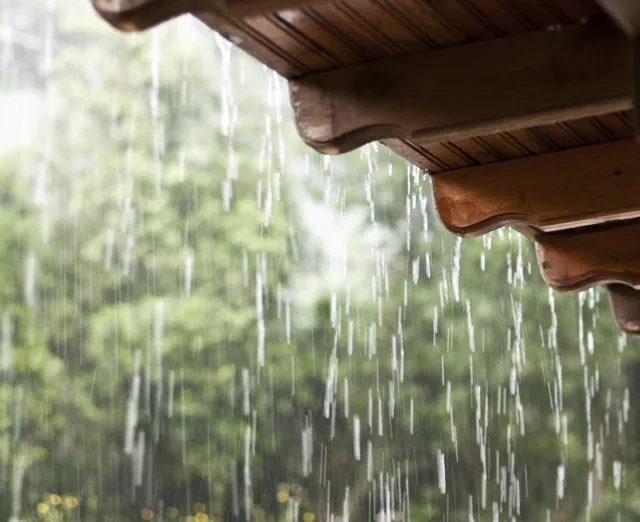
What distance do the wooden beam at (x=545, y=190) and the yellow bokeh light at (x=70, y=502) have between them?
9195mm

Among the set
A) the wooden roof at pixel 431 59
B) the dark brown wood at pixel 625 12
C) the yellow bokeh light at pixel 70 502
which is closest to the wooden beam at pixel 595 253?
the wooden roof at pixel 431 59

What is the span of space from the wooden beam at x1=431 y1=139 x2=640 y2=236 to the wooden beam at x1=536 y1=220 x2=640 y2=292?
42 centimetres

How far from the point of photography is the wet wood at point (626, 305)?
123 inches

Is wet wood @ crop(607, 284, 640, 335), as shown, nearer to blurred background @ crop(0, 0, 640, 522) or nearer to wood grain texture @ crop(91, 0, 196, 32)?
wood grain texture @ crop(91, 0, 196, 32)

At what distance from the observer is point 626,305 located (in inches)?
124

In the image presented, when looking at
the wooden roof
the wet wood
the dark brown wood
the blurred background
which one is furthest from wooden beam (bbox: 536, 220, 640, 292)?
the blurred background

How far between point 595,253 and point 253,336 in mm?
8297

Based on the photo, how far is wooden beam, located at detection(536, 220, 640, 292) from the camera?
269cm

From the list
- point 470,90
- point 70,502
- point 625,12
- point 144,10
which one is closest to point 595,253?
point 470,90

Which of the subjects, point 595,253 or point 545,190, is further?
point 595,253

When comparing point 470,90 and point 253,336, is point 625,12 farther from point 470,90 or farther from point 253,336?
point 253,336

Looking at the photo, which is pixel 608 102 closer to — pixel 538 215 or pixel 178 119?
pixel 538 215

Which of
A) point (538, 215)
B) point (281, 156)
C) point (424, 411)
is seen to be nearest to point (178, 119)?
point (281, 156)

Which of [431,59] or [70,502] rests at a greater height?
[431,59]
